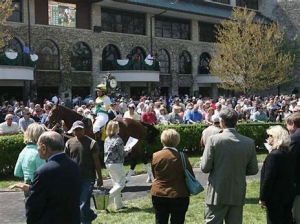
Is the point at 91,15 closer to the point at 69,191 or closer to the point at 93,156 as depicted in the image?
the point at 93,156

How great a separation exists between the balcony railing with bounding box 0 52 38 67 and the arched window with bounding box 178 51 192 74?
15523 millimetres

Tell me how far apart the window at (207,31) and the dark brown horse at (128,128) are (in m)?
Result: 30.6

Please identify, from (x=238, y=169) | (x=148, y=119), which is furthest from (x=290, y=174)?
(x=148, y=119)

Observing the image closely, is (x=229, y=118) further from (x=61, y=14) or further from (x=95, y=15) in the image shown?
(x=95, y=15)

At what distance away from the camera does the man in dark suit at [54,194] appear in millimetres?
4152

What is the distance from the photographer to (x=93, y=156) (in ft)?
23.9

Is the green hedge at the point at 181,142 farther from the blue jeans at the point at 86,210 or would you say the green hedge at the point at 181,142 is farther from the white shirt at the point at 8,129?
the blue jeans at the point at 86,210

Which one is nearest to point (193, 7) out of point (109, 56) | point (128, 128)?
point (109, 56)

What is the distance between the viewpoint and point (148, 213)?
8.27m

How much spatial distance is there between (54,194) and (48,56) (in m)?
27.5

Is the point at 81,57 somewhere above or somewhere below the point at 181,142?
above

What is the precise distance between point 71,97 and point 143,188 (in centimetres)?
2209

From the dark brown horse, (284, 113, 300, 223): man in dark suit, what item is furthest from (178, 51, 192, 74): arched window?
(284, 113, 300, 223): man in dark suit

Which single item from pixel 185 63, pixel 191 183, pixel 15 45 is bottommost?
pixel 191 183
